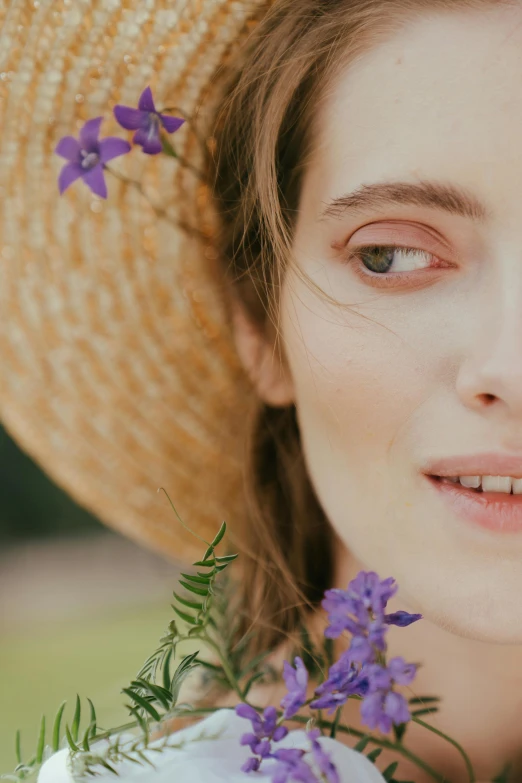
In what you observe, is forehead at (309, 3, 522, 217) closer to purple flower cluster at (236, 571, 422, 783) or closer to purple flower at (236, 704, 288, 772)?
purple flower cluster at (236, 571, 422, 783)

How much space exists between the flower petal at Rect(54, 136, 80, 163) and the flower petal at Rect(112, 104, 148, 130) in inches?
3.1

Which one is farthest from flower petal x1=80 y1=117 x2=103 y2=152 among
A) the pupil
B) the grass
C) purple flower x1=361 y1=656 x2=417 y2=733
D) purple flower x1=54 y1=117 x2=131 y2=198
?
the grass

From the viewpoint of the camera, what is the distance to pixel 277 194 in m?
1.22

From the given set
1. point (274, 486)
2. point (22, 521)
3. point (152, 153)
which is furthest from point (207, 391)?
point (22, 521)

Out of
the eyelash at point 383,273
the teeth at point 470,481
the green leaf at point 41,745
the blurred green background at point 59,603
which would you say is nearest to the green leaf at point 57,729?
the green leaf at point 41,745

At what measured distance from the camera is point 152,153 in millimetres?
1201

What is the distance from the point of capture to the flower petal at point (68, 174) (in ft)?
3.84

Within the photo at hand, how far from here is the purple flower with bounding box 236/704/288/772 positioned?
774 mm

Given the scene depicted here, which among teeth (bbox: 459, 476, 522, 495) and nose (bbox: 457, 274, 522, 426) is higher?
nose (bbox: 457, 274, 522, 426)

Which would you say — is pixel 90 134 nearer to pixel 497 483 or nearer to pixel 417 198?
pixel 417 198

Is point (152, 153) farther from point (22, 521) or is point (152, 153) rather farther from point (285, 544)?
point (22, 521)

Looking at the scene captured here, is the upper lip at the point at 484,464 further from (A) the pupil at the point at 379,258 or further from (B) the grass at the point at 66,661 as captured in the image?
(B) the grass at the point at 66,661

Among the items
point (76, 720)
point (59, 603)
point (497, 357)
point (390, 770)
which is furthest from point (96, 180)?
point (59, 603)

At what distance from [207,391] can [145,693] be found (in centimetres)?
78
